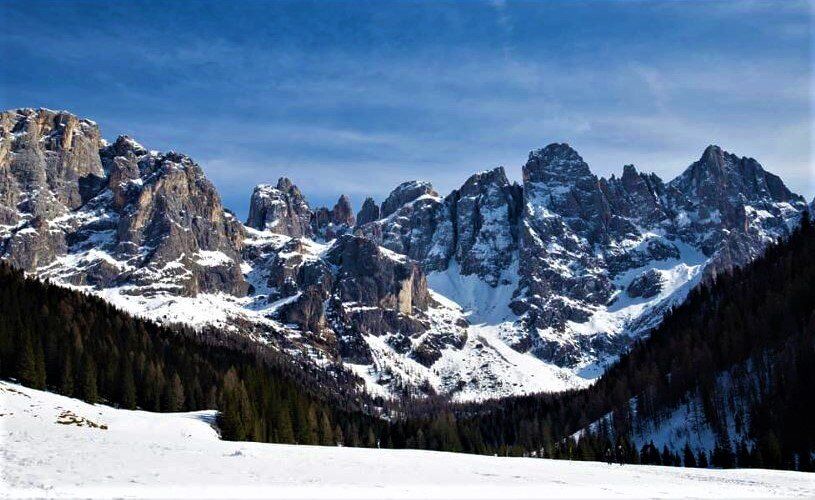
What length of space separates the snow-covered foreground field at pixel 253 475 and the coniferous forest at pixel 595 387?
107ft

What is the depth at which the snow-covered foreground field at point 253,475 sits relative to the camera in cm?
2525

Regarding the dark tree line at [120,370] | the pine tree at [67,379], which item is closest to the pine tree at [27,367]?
the dark tree line at [120,370]

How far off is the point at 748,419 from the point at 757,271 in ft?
213

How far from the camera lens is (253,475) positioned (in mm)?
30312

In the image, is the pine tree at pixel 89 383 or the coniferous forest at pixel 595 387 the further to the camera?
the coniferous forest at pixel 595 387

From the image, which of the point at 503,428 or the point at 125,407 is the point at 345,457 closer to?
the point at 125,407

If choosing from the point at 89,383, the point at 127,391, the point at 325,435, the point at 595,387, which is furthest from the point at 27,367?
the point at 595,387

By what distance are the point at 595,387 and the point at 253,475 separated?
176 meters

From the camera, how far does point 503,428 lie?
19400 centimetres

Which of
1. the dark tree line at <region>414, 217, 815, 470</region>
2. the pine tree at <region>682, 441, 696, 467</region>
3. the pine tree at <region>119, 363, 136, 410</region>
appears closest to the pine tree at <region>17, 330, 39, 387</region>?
the pine tree at <region>119, 363, 136, 410</region>

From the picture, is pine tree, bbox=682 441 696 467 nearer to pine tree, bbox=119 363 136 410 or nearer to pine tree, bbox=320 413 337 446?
pine tree, bbox=320 413 337 446

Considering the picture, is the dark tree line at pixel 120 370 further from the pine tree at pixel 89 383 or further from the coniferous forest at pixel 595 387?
the coniferous forest at pixel 595 387

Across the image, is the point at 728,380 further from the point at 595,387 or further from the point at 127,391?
the point at 127,391

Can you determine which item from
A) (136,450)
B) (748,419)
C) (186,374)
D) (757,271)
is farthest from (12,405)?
(757,271)
